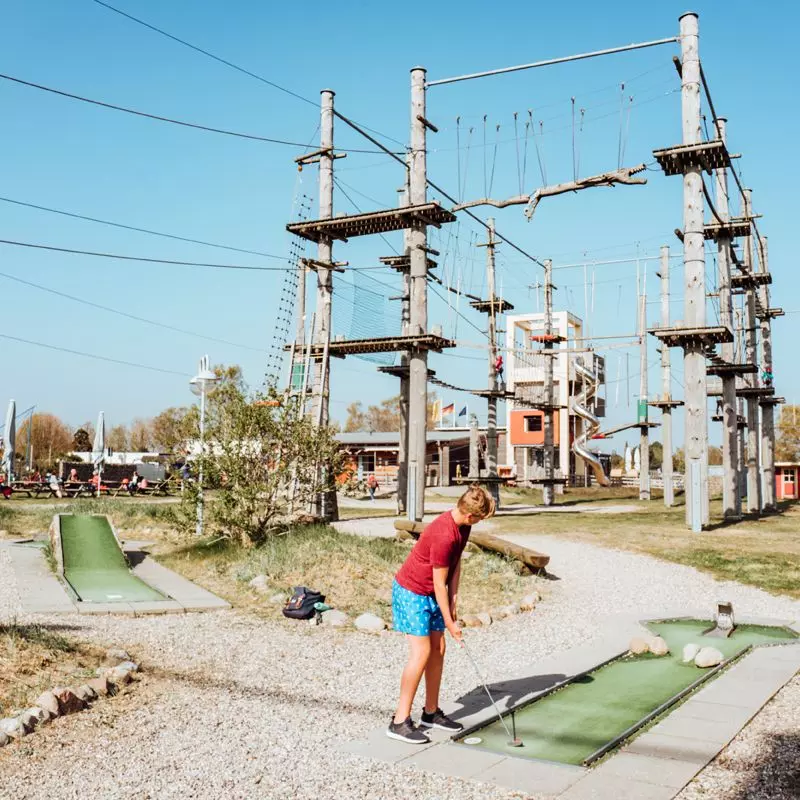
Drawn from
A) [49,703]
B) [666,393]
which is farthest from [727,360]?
[49,703]

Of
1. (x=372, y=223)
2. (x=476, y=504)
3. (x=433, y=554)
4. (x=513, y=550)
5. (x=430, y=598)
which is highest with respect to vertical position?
(x=372, y=223)

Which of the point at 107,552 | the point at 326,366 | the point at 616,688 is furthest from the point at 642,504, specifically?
the point at 616,688

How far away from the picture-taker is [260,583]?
11.5 meters

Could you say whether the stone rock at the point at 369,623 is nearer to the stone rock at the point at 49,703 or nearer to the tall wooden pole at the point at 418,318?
the stone rock at the point at 49,703

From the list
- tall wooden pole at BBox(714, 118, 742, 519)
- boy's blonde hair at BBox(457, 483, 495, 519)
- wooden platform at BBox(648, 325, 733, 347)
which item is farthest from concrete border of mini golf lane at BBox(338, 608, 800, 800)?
tall wooden pole at BBox(714, 118, 742, 519)

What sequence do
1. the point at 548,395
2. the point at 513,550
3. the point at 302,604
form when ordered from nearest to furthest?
the point at 302,604 < the point at 513,550 < the point at 548,395

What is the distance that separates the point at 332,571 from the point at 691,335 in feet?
37.0

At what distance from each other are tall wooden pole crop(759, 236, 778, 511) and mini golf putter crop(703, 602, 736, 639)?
748 inches

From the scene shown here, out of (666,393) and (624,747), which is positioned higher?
(666,393)

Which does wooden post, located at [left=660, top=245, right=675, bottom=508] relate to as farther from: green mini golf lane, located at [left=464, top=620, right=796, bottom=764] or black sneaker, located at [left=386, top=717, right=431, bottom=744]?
black sneaker, located at [left=386, top=717, right=431, bottom=744]

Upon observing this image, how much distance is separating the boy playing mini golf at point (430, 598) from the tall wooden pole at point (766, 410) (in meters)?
23.7

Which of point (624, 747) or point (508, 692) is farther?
point (508, 692)

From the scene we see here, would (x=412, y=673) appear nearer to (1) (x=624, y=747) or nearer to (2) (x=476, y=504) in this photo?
(2) (x=476, y=504)

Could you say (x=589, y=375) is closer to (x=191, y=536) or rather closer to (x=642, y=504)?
(x=642, y=504)
